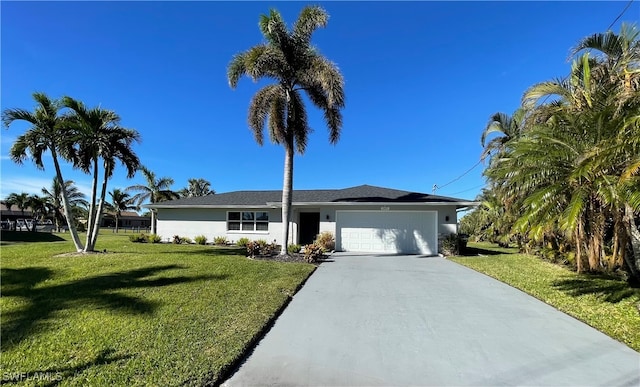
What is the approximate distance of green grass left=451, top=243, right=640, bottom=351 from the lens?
6008mm

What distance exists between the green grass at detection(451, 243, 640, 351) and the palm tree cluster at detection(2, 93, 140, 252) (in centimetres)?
1448

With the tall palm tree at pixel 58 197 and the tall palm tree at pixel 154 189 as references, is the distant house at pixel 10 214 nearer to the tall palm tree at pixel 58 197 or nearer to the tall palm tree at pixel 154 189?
the tall palm tree at pixel 58 197

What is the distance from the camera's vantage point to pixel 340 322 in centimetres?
614

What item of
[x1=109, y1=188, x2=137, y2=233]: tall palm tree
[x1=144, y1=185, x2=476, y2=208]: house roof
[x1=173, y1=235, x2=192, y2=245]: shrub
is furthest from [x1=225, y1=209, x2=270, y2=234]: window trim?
[x1=109, y1=188, x2=137, y2=233]: tall palm tree

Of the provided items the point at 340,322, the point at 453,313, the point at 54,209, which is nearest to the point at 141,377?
the point at 340,322

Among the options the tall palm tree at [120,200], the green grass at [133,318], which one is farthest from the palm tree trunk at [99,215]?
the tall palm tree at [120,200]

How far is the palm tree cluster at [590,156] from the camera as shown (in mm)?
6324

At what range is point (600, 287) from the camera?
887 centimetres

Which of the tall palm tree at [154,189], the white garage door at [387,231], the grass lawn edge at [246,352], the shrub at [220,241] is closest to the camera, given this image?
the grass lawn edge at [246,352]

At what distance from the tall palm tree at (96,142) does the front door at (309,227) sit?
392 inches

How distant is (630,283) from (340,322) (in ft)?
26.7

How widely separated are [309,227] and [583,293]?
47.2 ft

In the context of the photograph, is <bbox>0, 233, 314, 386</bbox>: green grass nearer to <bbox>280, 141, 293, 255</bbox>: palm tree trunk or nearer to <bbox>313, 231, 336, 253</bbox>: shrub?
<bbox>280, 141, 293, 255</bbox>: palm tree trunk

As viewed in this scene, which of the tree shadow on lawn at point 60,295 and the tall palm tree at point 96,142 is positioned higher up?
the tall palm tree at point 96,142
